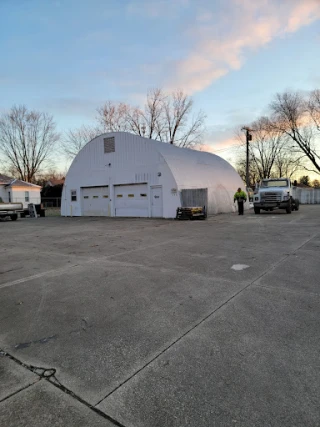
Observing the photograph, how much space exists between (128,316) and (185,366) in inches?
48.1

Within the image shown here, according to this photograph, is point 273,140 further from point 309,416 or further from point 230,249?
point 309,416

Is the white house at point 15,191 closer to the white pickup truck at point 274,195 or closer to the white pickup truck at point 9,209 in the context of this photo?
the white pickup truck at point 9,209

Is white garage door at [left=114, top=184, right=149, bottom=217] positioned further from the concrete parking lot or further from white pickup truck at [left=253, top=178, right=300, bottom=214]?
the concrete parking lot

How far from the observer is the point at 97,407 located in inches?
78.5

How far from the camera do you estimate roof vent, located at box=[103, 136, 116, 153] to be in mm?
21203

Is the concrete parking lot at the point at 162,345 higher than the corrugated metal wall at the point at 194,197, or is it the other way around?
the corrugated metal wall at the point at 194,197

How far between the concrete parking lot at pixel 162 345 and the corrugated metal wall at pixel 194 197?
1196 centimetres

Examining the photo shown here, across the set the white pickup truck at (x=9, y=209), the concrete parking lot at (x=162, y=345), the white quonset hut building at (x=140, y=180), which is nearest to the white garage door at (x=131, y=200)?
the white quonset hut building at (x=140, y=180)

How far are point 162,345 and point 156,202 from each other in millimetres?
16623

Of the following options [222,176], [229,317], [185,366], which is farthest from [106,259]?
[222,176]

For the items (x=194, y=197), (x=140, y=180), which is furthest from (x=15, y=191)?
(x=194, y=197)

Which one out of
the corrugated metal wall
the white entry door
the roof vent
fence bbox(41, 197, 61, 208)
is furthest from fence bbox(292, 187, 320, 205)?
fence bbox(41, 197, 61, 208)

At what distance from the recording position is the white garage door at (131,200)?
20.0 meters

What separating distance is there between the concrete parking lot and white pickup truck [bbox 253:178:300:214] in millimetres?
14655
